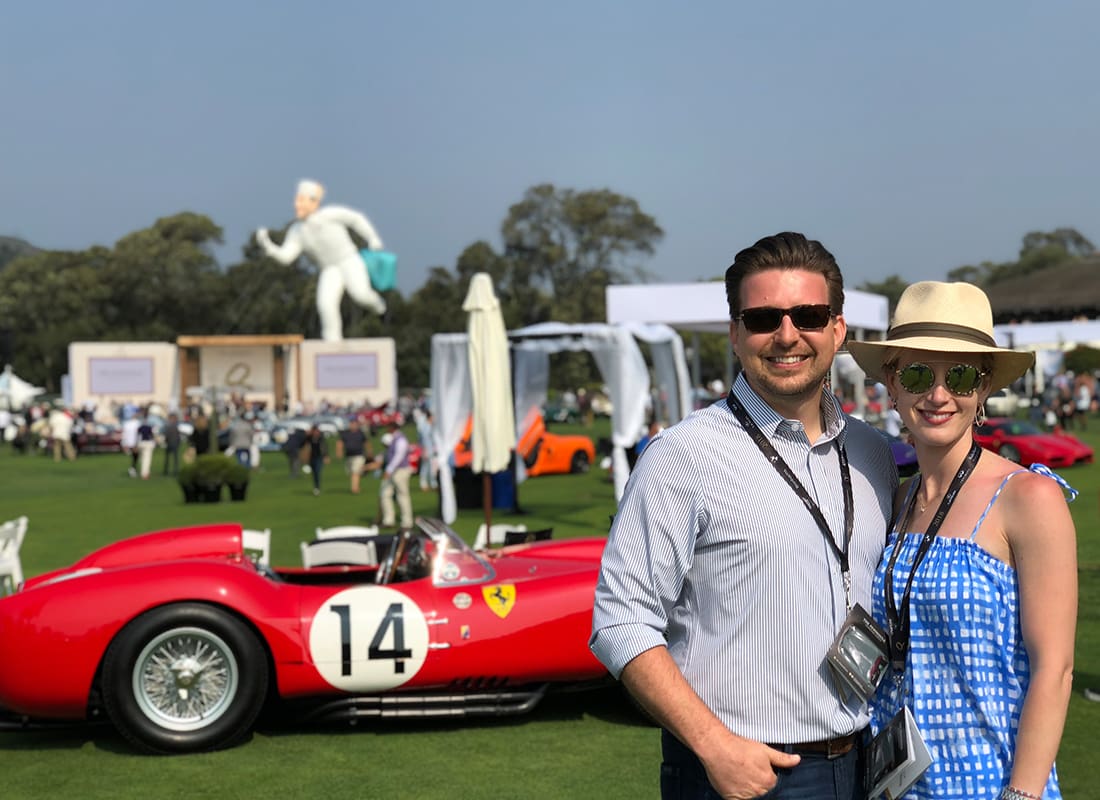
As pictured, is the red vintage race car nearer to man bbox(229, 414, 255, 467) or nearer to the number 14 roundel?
the number 14 roundel

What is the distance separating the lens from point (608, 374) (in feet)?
56.6

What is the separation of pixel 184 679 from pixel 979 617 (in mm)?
5087

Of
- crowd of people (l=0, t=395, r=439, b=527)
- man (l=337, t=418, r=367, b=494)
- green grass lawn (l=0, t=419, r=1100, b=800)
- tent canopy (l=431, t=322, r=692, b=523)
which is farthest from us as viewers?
man (l=337, t=418, r=367, b=494)

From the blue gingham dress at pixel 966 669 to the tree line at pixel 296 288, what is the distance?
3440 inches

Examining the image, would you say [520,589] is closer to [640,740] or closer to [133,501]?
[640,740]

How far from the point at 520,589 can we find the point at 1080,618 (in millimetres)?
4770

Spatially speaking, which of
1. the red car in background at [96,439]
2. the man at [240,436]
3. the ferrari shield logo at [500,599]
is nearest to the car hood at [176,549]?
the ferrari shield logo at [500,599]

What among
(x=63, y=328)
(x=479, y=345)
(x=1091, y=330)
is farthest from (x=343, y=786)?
(x=63, y=328)

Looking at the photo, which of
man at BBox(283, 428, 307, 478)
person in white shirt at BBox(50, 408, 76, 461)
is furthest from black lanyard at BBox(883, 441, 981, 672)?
person in white shirt at BBox(50, 408, 76, 461)

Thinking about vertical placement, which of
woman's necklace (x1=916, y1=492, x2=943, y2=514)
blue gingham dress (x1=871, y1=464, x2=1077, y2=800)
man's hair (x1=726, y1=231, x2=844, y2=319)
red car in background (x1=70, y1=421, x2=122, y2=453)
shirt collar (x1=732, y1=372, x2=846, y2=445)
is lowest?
→ red car in background (x1=70, y1=421, x2=122, y2=453)

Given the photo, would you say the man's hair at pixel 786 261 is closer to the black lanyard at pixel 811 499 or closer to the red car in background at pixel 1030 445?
the black lanyard at pixel 811 499

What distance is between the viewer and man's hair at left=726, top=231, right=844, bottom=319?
2818 mm

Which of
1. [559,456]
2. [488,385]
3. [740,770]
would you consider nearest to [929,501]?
[740,770]

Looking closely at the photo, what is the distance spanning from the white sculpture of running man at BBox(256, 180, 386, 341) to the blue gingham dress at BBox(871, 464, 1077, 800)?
71.1 meters
